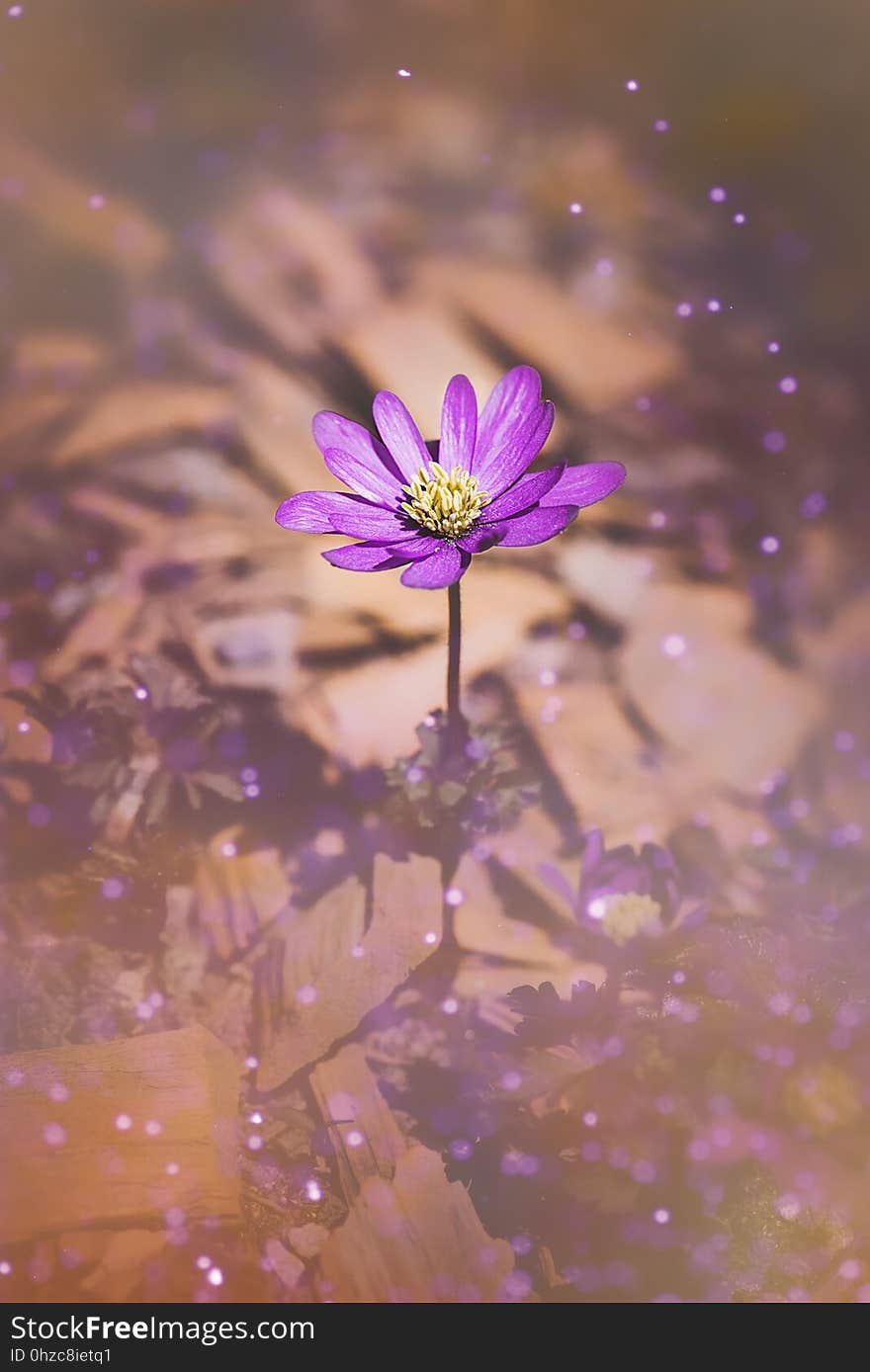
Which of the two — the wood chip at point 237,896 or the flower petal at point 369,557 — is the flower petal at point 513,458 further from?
the wood chip at point 237,896

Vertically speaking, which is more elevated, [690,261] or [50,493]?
[690,261]

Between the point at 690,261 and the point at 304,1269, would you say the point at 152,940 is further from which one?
the point at 690,261

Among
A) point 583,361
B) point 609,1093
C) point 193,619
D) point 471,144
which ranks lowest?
point 609,1093

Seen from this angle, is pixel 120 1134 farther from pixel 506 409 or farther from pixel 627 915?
pixel 506 409

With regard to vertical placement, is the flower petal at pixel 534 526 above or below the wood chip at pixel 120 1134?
above

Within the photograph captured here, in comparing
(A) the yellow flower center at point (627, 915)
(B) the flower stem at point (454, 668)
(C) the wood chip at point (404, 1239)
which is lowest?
(C) the wood chip at point (404, 1239)

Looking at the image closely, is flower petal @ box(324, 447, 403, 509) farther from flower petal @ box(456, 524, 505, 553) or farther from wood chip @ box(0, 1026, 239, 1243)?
wood chip @ box(0, 1026, 239, 1243)

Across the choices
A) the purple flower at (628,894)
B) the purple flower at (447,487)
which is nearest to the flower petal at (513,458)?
the purple flower at (447,487)

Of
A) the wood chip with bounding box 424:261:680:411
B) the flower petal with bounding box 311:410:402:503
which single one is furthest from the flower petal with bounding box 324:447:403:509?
the wood chip with bounding box 424:261:680:411

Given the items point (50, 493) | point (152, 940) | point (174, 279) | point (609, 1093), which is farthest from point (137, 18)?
point (609, 1093)
